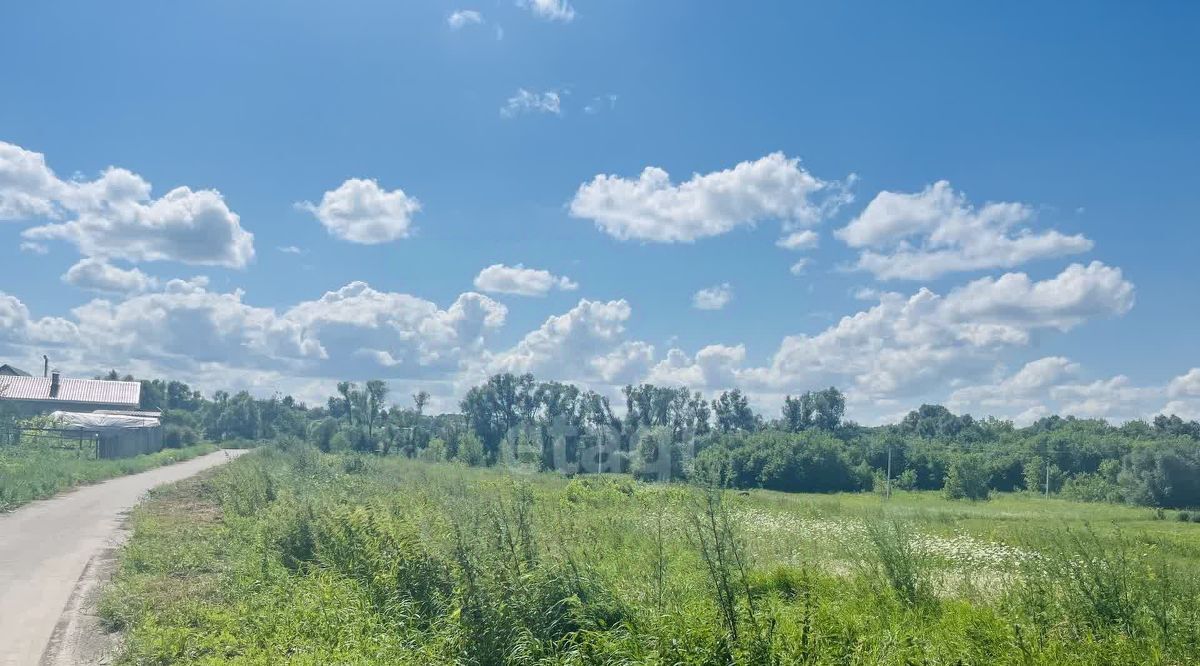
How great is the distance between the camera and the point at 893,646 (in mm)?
6555

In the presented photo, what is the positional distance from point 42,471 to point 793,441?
49457mm

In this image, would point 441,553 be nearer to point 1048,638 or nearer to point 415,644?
point 415,644

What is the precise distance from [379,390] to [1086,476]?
203ft

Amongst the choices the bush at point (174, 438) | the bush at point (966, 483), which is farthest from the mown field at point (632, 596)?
the bush at point (174, 438)

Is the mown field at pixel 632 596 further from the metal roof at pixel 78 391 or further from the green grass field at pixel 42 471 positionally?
the metal roof at pixel 78 391

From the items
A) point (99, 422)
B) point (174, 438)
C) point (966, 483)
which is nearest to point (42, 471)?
point (99, 422)

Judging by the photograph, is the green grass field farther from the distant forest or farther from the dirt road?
the distant forest

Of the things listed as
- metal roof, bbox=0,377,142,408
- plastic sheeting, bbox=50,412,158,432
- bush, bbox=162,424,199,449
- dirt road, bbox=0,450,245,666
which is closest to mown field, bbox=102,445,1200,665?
dirt road, bbox=0,450,245,666

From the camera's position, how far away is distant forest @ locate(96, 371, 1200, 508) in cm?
4794

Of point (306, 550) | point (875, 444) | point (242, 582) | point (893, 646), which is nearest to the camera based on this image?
point (893, 646)

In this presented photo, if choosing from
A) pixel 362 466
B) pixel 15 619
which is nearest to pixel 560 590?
pixel 15 619

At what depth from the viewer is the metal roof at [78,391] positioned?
6781cm

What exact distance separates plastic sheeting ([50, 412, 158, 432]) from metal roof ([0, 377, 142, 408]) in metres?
13.4

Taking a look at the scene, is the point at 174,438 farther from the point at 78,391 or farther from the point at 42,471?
the point at 42,471
